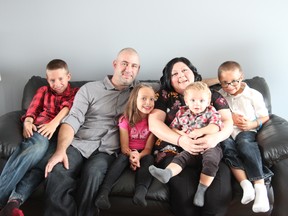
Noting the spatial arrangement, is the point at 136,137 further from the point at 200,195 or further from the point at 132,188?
the point at 200,195

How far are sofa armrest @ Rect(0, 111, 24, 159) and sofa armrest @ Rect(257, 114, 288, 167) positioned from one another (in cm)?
151

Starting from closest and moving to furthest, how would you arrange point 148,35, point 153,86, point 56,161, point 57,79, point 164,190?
point 164,190, point 56,161, point 57,79, point 153,86, point 148,35

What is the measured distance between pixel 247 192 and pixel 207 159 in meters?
0.27

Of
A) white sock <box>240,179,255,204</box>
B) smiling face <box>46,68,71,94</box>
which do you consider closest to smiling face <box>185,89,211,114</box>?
white sock <box>240,179,255,204</box>

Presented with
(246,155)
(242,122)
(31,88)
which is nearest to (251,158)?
(246,155)

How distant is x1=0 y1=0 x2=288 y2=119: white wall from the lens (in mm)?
2459

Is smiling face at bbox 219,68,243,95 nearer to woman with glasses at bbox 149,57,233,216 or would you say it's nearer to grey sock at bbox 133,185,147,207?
woman with glasses at bbox 149,57,233,216

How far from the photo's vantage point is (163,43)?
256 centimetres

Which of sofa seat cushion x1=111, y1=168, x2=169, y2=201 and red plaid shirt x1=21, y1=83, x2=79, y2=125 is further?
red plaid shirt x1=21, y1=83, x2=79, y2=125

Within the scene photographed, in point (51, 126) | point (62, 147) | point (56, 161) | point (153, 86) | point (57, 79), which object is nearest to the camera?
point (56, 161)

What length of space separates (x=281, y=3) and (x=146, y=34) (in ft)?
3.65

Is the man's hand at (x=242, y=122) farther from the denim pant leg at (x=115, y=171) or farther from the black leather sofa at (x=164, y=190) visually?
the denim pant leg at (x=115, y=171)

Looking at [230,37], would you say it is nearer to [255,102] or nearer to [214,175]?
[255,102]

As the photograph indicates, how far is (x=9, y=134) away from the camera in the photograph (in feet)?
6.29
